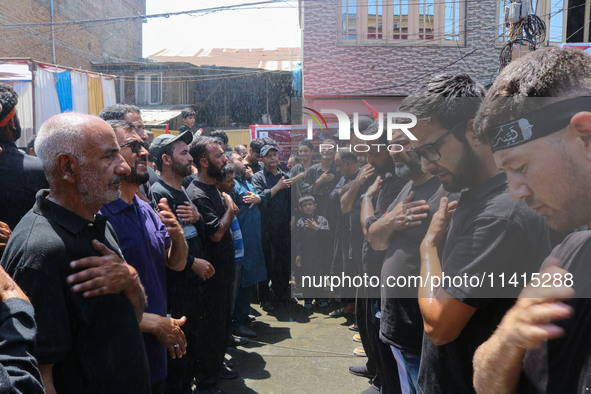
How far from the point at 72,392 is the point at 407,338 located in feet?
4.88

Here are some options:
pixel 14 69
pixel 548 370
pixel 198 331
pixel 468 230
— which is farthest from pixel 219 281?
pixel 14 69

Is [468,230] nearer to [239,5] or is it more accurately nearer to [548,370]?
[548,370]

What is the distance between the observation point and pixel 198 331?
156 inches

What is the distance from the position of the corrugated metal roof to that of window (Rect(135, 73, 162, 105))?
205 inches

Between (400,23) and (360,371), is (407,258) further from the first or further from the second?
(400,23)

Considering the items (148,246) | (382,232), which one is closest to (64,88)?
(148,246)

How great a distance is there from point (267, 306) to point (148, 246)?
14.2 ft

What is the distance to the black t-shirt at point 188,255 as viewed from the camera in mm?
3650

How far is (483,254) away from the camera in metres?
1.65

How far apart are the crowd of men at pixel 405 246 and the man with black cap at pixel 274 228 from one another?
300cm

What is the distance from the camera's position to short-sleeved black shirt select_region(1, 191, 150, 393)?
1.68 meters

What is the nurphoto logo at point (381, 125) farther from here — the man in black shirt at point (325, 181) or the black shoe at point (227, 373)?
the black shoe at point (227, 373)

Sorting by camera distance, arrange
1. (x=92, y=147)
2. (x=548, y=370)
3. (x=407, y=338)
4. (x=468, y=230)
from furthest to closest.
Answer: (x=407, y=338)
(x=92, y=147)
(x=468, y=230)
(x=548, y=370)

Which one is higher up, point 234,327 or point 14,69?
point 14,69
